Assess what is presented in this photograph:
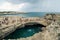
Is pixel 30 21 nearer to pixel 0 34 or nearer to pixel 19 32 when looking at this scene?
pixel 19 32

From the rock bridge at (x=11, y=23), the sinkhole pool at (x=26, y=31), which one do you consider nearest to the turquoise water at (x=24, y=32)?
the sinkhole pool at (x=26, y=31)

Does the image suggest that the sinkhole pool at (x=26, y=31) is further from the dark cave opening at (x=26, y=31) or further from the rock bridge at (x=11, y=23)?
the rock bridge at (x=11, y=23)

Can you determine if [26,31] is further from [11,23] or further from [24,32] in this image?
[11,23]

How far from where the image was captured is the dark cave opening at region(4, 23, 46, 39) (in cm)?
1842

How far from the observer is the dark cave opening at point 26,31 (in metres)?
18.4

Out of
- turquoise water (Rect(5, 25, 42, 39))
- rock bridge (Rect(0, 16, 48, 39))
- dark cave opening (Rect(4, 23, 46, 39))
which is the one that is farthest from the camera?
dark cave opening (Rect(4, 23, 46, 39))

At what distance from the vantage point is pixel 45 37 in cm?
1122

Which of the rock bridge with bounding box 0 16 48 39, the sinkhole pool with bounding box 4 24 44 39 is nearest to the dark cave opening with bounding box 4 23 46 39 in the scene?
the sinkhole pool with bounding box 4 24 44 39

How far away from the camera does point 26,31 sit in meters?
20.6

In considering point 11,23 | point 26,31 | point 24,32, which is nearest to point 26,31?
point 26,31

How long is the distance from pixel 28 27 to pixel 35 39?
10121 mm

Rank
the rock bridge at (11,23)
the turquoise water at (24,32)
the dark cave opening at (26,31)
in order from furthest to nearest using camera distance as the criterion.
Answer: the dark cave opening at (26,31) → the turquoise water at (24,32) → the rock bridge at (11,23)

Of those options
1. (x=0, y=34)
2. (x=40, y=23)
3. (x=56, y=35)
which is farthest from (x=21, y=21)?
(x=56, y=35)

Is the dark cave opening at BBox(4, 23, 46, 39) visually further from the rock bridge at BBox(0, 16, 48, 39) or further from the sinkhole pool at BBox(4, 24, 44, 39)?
the rock bridge at BBox(0, 16, 48, 39)
